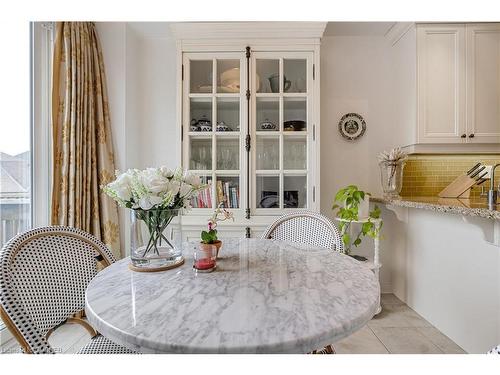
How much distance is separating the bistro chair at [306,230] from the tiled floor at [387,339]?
42 cm

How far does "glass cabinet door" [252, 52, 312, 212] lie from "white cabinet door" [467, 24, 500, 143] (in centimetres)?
140

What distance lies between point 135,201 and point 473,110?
274cm

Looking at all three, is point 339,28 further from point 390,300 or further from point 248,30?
point 390,300

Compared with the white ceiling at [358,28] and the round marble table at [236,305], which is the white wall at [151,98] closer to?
the white ceiling at [358,28]

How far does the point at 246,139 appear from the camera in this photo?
2281 mm

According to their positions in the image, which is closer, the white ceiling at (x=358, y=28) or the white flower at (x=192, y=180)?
the white flower at (x=192, y=180)

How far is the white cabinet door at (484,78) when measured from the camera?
2271 mm

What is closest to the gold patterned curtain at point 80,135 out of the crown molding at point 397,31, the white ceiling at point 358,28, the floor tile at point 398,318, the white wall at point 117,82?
the white wall at point 117,82

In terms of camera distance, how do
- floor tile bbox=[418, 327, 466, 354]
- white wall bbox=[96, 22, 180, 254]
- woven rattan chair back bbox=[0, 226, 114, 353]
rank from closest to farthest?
woven rattan chair back bbox=[0, 226, 114, 353], floor tile bbox=[418, 327, 466, 354], white wall bbox=[96, 22, 180, 254]

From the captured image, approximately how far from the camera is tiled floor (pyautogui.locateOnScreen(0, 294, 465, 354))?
68.9 inches

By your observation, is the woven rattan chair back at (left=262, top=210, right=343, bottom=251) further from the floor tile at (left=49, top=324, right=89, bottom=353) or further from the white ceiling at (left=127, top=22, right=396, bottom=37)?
the white ceiling at (left=127, top=22, right=396, bottom=37)

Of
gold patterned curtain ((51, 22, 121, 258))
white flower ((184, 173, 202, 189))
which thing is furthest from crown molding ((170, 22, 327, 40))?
white flower ((184, 173, 202, 189))
